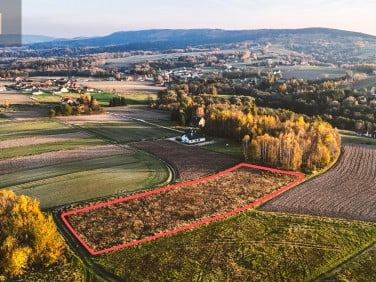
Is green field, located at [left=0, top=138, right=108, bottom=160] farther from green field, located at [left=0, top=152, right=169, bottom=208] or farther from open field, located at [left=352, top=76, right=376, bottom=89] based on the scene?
open field, located at [left=352, top=76, right=376, bottom=89]

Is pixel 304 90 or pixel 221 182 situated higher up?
pixel 304 90

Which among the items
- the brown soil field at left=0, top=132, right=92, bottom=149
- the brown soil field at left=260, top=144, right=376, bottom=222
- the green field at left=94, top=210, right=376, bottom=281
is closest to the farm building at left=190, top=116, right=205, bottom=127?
the brown soil field at left=0, top=132, right=92, bottom=149


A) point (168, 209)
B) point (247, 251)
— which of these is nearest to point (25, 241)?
point (168, 209)

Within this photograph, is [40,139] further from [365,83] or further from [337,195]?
[365,83]

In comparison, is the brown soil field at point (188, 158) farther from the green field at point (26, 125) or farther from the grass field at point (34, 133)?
the green field at point (26, 125)

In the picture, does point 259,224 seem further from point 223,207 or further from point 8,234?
point 8,234

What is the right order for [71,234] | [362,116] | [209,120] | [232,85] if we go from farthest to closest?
1. [232,85]
2. [362,116]
3. [209,120]
4. [71,234]

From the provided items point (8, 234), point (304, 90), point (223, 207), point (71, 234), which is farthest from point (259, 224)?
point (304, 90)
